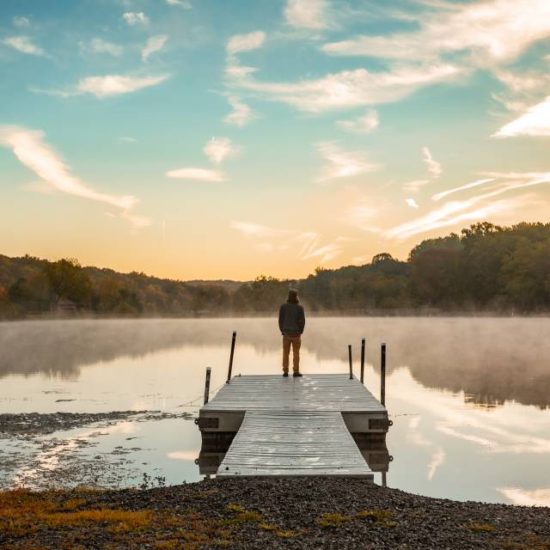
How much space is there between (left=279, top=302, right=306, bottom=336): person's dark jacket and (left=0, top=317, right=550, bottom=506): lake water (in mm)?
3951

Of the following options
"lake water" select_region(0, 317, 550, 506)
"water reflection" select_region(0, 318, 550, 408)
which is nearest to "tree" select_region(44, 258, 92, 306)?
"water reflection" select_region(0, 318, 550, 408)

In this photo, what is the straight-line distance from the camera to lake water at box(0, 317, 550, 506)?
51.8ft

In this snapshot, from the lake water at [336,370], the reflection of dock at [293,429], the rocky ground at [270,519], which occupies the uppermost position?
the reflection of dock at [293,429]

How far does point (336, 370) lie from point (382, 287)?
117 meters

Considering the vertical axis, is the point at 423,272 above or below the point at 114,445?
above

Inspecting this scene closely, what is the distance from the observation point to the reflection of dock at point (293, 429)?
41.0ft

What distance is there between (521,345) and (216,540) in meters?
54.4

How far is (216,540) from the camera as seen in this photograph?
8836 millimetres

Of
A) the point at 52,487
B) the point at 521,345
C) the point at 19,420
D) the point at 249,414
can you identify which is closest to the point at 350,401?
the point at 249,414

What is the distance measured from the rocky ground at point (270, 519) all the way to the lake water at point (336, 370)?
3762mm

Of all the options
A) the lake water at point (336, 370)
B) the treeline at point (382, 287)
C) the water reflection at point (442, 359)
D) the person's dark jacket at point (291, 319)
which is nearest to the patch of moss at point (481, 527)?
the lake water at point (336, 370)

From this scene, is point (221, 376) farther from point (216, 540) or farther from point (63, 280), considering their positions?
point (63, 280)

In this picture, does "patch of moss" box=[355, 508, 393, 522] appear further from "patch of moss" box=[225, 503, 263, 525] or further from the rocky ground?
"patch of moss" box=[225, 503, 263, 525]

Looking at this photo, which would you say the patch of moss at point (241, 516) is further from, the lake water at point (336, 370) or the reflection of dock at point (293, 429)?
the lake water at point (336, 370)
